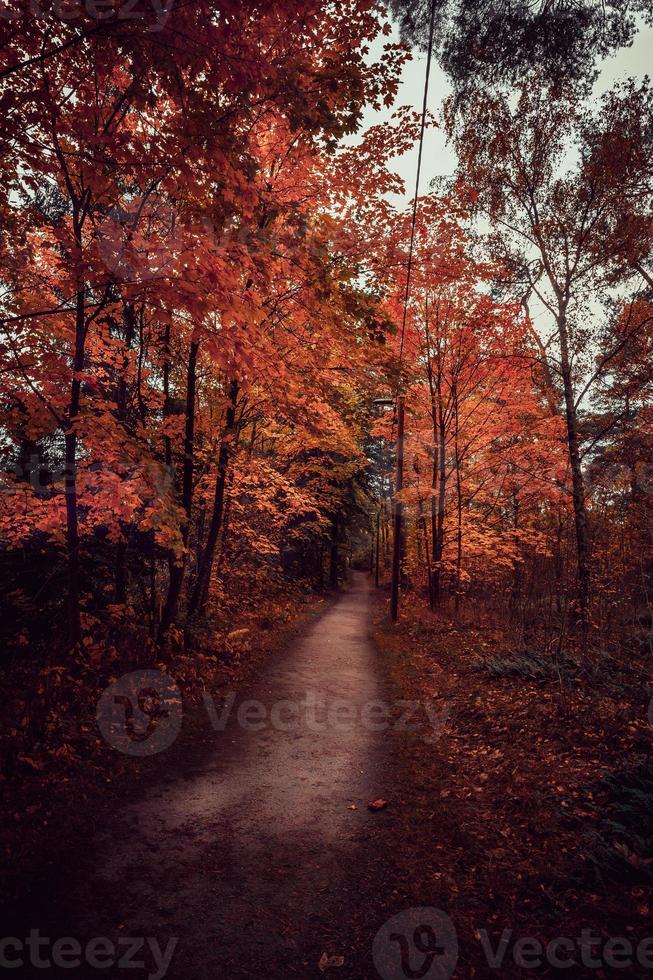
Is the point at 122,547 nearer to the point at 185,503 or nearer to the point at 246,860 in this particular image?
the point at 185,503

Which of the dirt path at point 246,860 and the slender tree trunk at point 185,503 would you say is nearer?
the dirt path at point 246,860

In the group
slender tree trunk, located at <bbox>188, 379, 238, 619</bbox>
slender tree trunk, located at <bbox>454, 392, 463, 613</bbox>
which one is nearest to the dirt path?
slender tree trunk, located at <bbox>188, 379, 238, 619</bbox>

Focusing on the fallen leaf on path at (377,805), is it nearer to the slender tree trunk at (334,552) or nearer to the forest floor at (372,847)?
the forest floor at (372,847)

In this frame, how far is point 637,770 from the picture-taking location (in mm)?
4234

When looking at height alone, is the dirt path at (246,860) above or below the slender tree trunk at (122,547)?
below

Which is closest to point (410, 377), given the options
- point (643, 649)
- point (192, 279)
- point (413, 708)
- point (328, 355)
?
point (328, 355)

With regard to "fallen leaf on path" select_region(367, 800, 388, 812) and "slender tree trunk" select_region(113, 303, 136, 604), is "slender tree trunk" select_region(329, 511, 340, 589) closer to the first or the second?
"slender tree trunk" select_region(113, 303, 136, 604)

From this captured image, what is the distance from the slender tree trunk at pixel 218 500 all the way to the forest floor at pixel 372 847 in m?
3.40

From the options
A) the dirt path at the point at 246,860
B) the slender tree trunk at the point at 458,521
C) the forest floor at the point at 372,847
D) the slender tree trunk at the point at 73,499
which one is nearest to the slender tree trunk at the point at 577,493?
the forest floor at the point at 372,847

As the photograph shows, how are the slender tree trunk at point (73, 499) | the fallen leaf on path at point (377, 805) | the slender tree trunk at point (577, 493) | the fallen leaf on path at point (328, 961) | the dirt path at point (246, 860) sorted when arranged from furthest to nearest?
the slender tree trunk at point (577, 493) < the slender tree trunk at point (73, 499) < the fallen leaf on path at point (377, 805) < the dirt path at point (246, 860) < the fallen leaf on path at point (328, 961)

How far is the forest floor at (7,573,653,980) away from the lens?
2.96 metres

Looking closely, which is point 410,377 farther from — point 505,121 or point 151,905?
point 505,121

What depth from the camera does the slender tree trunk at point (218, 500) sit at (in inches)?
363

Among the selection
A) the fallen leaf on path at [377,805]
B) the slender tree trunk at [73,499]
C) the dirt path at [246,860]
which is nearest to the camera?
the dirt path at [246,860]
